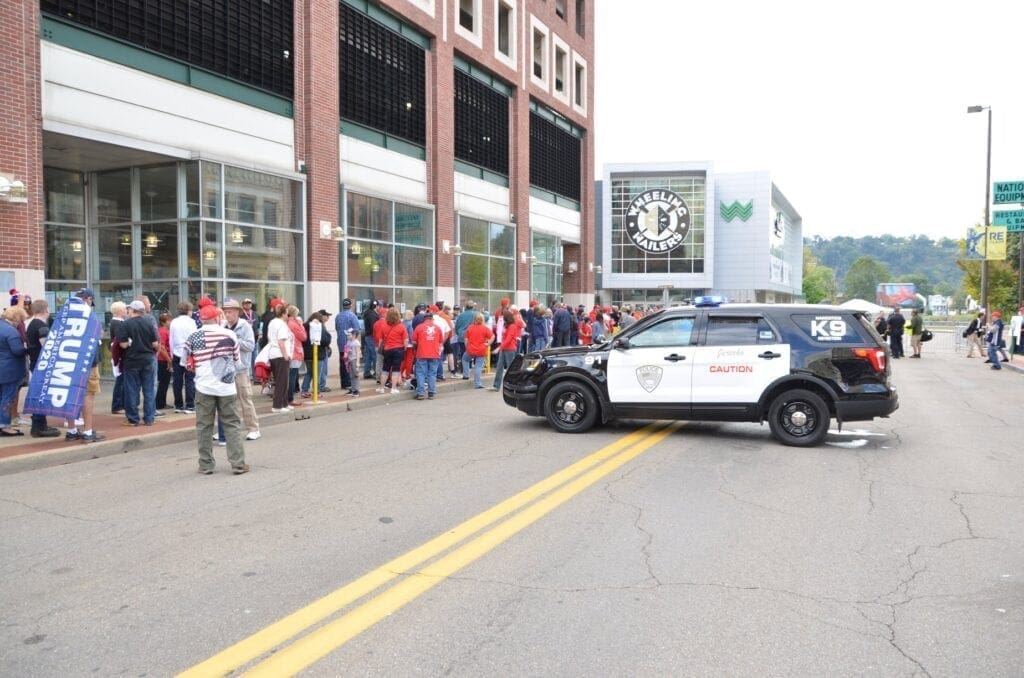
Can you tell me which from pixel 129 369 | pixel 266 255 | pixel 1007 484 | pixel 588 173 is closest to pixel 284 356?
pixel 129 369

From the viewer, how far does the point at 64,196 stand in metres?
15.4

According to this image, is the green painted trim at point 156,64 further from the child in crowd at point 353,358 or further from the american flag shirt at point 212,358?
the american flag shirt at point 212,358

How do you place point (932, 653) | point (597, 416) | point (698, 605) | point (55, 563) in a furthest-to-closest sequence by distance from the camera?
point (597, 416)
point (55, 563)
point (698, 605)
point (932, 653)

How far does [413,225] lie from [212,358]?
1438 centimetres

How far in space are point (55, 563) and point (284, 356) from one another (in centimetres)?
639

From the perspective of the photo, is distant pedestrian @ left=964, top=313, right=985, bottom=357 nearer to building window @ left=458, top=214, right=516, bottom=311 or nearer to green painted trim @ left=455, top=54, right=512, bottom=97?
building window @ left=458, top=214, right=516, bottom=311

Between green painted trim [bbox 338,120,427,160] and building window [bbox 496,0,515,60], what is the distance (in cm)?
728

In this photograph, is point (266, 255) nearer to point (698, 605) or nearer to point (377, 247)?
point (377, 247)

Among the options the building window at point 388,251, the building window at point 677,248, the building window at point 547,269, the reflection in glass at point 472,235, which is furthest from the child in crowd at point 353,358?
the building window at point 677,248

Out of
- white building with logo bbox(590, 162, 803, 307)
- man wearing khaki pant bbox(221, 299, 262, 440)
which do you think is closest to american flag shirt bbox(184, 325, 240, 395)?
man wearing khaki pant bbox(221, 299, 262, 440)

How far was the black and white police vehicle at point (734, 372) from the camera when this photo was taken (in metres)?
9.14

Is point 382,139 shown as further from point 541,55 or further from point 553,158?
point 553,158

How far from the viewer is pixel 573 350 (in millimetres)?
10500

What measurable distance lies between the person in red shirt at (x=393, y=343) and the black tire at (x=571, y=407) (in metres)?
4.70
